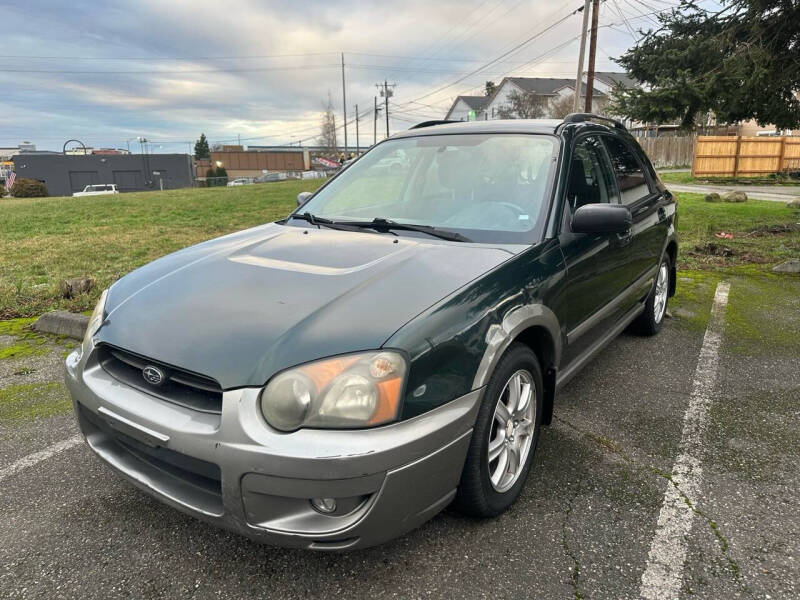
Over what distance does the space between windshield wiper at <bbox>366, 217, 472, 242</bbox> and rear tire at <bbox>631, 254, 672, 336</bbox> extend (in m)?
2.39

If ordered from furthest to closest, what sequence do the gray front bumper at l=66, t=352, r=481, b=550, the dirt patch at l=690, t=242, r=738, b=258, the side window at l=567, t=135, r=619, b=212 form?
the dirt patch at l=690, t=242, r=738, b=258 < the side window at l=567, t=135, r=619, b=212 < the gray front bumper at l=66, t=352, r=481, b=550

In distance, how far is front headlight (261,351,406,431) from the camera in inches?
68.8

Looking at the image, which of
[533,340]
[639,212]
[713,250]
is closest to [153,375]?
[533,340]

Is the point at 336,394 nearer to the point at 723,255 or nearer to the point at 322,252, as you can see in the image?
the point at 322,252

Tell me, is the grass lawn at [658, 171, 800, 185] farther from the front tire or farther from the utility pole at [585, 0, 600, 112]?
the front tire

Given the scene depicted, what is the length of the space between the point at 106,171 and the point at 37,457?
2492 inches

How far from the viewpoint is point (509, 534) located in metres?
2.27

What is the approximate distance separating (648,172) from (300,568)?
3.99 m

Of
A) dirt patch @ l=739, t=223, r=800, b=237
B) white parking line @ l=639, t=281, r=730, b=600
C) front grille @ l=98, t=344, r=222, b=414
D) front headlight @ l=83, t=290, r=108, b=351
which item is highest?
front headlight @ l=83, t=290, r=108, b=351

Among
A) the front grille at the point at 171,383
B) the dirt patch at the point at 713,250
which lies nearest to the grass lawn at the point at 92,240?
the front grille at the point at 171,383

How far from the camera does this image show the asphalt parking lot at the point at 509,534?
78.9 inches

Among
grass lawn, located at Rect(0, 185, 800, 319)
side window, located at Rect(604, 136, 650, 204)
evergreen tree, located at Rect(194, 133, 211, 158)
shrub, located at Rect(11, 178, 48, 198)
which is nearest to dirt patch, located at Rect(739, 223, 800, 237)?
grass lawn, located at Rect(0, 185, 800, 319)

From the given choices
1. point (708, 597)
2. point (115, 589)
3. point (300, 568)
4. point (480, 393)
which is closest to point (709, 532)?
point (708, 597)

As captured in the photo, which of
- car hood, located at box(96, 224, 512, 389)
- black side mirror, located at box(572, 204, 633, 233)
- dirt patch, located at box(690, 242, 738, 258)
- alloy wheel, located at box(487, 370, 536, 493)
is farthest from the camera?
dirt patch, located at box(690, 242, 738, 258)
